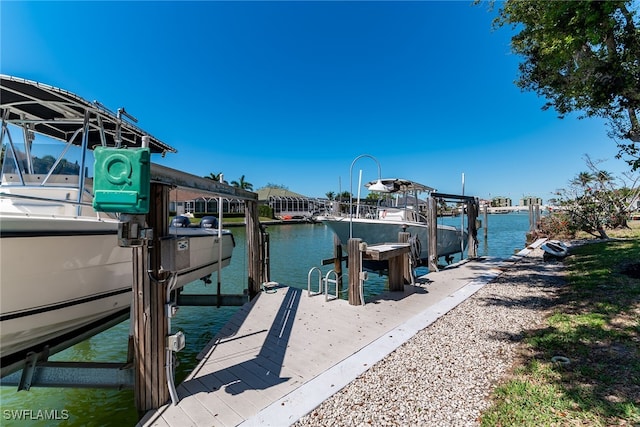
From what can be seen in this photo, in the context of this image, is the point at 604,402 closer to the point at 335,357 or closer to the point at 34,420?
the point at 335,357

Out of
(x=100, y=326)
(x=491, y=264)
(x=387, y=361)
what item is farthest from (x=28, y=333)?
(x=491, y=264)

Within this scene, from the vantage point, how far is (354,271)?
19.4 ft

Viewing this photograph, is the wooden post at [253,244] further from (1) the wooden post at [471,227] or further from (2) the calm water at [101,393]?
(1) the wooden post at [471,227]

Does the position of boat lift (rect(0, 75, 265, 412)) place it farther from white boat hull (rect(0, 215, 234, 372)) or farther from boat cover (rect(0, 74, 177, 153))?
white boat hull (rect(0, 215, 234, 372))

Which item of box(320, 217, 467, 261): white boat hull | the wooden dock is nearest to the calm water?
the wooden dock

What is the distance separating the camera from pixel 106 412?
3.58m

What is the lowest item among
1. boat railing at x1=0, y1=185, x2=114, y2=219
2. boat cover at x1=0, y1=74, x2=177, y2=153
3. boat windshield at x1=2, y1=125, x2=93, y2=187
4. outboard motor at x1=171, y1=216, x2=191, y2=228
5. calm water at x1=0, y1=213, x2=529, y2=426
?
calm water at x1=0, y1=213, x2=529, y2=426

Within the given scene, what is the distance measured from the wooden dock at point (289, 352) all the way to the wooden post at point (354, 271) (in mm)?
192

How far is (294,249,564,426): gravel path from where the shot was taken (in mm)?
2666

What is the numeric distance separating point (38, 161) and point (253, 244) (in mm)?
3726

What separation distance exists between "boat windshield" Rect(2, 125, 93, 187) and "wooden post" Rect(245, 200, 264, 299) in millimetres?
2759

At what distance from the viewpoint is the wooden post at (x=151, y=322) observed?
2.74 meters

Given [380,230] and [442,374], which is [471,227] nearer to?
[380,230]

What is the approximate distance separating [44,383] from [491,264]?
11.4 m
